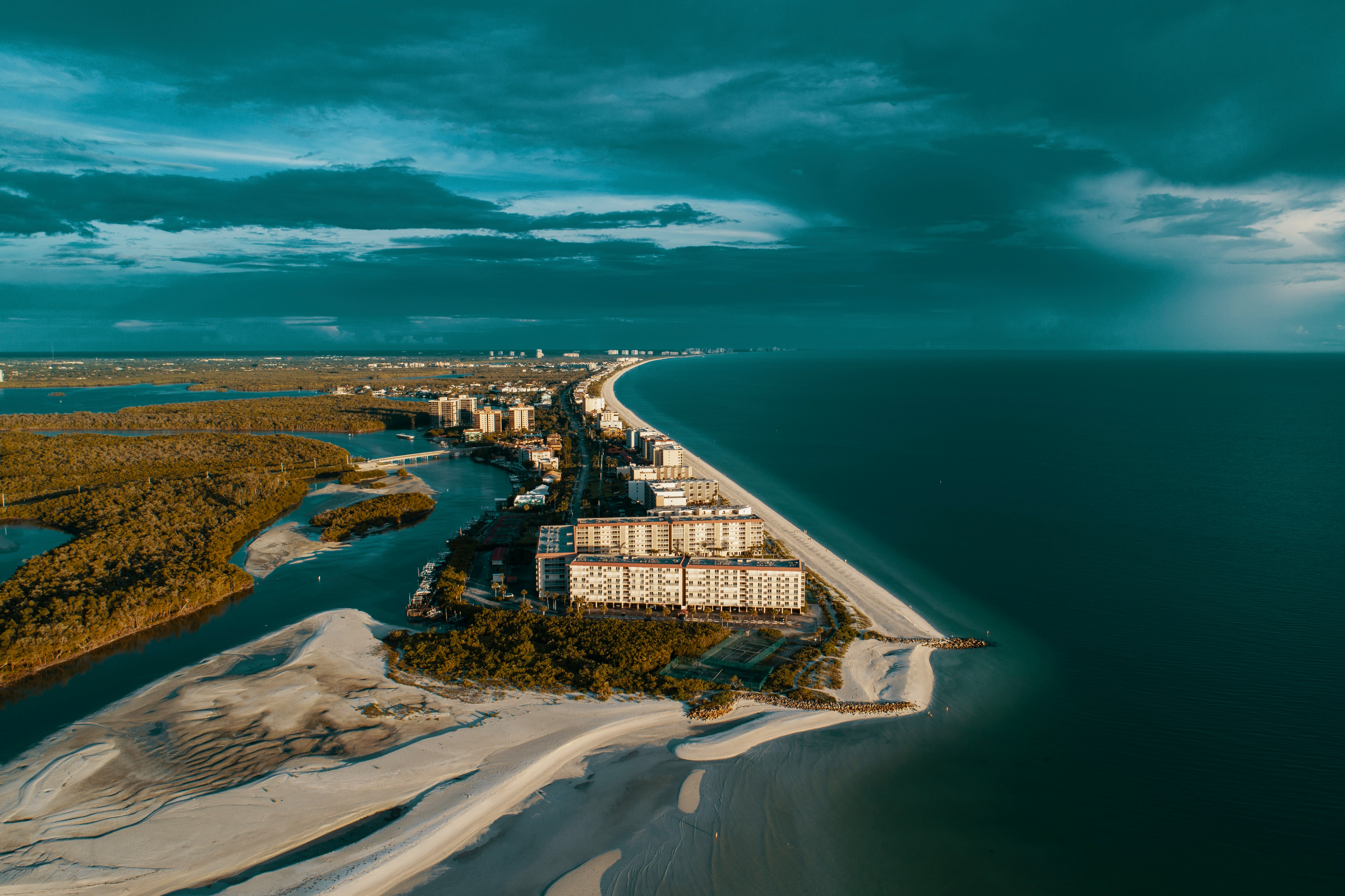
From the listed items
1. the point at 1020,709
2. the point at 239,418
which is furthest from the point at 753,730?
the point at 239,418

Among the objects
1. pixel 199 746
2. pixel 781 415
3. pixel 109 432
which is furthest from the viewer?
pixel 781 415

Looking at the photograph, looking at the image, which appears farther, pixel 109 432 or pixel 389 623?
pixel 109 432

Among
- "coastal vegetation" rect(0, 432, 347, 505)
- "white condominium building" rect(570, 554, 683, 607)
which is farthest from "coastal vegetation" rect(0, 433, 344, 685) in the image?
"white condominium building" rect(570, 554, 683, 607)

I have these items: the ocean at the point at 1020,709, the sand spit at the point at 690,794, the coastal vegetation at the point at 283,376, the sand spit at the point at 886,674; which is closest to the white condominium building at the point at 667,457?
the ocean at the point at 1020,709

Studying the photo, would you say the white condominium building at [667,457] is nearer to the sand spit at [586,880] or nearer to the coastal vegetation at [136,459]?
the coastal vegetation at [136,459]

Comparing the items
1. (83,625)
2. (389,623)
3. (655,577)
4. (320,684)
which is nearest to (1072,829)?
(655,577)

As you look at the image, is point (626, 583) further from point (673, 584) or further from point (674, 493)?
point (674, 493)

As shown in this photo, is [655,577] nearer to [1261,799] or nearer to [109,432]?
[1261,799]
